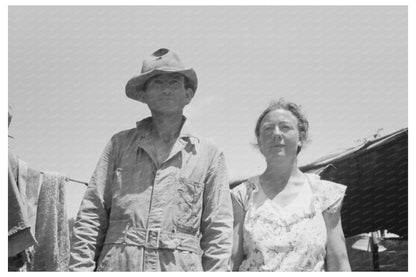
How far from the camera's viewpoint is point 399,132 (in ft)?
12.5

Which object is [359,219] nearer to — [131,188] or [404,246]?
[404,246]

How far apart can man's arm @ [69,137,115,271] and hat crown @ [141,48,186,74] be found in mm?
440

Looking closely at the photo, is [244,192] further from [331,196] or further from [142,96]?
[142,96]

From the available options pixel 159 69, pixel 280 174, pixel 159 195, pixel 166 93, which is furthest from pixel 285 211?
pixel 159 69

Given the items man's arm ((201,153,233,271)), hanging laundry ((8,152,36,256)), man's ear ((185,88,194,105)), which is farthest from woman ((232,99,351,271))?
hanging laundry ((8,152,36,256))

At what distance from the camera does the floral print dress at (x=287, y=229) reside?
113 inches

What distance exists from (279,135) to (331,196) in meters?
0.42

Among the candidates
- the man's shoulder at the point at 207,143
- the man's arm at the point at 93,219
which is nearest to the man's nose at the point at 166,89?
the man's shoulder at the point at 207,143

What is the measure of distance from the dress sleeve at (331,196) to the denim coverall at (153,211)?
573 millimetres

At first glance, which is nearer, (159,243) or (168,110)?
(159,243)

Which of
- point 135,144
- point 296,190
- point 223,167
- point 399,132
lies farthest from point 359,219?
point 135,144

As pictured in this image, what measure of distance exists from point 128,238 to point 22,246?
1083 millimetres

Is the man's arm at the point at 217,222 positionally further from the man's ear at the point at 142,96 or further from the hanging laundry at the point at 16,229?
the hanging laundry at the point at 16,229
